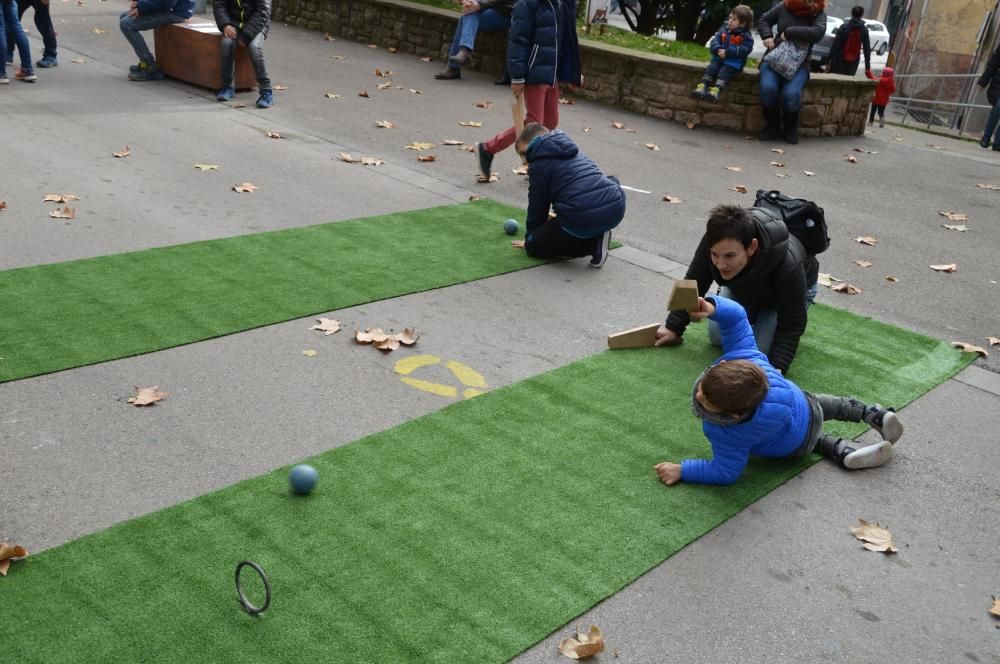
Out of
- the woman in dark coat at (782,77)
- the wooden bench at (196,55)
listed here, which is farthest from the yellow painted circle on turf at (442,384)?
the woman in dark coat at (782,77)

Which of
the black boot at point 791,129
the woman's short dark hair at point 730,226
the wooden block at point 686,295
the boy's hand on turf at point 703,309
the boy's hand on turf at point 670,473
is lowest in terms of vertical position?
the boy's hand on turf at point 670,473

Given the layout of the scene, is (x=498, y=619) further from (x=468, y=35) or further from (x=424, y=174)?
(x=468, y=35)

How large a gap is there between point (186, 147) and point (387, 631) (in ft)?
23.3

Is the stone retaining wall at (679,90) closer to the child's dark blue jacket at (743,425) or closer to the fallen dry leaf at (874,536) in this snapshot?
the child's dark blue jacket at (743,425)

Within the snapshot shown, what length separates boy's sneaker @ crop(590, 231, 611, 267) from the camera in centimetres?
702

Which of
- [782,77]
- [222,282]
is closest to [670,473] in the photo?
[222,282]

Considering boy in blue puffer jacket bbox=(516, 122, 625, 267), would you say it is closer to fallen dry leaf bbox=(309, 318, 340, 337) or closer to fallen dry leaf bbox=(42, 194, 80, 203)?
fallen dry leaf bbox=(309, 318, 340, 337)

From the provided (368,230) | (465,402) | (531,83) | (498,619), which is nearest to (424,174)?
(531,83)

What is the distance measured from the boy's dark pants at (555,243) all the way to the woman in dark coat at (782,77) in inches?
243

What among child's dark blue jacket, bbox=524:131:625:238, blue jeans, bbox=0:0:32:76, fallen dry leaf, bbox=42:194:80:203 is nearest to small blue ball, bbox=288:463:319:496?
child's dark blue jacket, bbox=524:131:625:238

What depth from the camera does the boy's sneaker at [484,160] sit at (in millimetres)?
9086

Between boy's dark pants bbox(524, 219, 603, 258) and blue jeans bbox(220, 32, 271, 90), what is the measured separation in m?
5.52

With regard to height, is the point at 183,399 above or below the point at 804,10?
below

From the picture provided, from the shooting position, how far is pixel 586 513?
4.00 m
